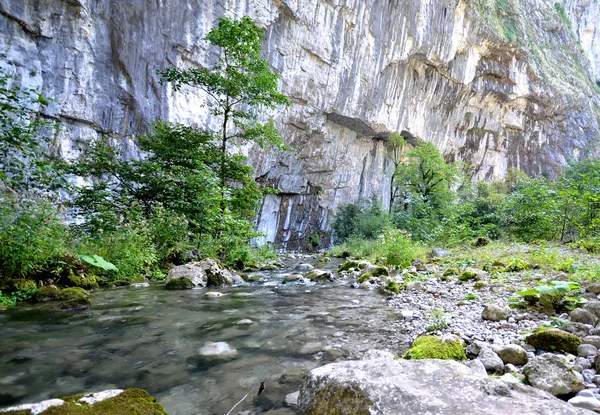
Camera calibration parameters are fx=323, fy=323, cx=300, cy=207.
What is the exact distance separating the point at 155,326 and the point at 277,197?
20.7 metres

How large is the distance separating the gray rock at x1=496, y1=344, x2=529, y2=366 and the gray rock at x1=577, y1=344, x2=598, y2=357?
13.7 inches

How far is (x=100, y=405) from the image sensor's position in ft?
4.55

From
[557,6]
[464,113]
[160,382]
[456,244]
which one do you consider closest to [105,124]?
[160,382]

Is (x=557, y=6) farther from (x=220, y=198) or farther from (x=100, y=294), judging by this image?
(x=100, y=294)

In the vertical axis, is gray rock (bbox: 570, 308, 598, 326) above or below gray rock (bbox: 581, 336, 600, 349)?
above

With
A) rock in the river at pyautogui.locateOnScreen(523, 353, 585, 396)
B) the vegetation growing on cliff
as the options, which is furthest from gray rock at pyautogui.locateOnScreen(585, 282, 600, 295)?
the vegetation growing on cliff

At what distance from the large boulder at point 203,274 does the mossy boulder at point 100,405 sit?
14.0ft

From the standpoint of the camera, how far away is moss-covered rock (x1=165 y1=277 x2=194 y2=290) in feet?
17.8

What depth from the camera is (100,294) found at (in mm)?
4645

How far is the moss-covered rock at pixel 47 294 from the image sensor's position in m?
4.01

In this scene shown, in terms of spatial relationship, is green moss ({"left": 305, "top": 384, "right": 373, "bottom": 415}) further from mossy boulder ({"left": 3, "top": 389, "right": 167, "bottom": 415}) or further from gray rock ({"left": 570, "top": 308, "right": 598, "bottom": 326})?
gray rock ({"left": 570, "top": 308, "right": 598, "bottom": 326})

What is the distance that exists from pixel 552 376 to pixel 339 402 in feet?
3.71

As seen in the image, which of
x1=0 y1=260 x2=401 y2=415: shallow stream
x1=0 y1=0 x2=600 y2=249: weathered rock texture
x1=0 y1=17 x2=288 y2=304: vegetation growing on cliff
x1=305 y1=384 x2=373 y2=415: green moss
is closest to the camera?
x1=305 y1=384 x2=373 y2=415: green moss

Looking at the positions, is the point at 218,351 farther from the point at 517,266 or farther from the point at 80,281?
the point at 517,266
